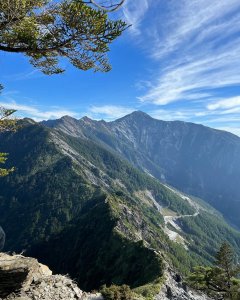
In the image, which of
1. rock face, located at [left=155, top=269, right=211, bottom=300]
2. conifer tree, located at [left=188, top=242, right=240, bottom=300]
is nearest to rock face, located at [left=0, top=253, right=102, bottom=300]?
rock face, located at [left=155, top=269, right=211, bottom=300]

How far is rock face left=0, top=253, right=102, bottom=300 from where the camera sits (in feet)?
75.5

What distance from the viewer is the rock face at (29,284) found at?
23.0 metres

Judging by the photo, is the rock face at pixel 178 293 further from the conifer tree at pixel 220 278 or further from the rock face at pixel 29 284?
the rock face at pixel 29 284

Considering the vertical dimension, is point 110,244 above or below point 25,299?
below

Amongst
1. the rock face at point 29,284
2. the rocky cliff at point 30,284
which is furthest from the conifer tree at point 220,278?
the rock face at point 29,284

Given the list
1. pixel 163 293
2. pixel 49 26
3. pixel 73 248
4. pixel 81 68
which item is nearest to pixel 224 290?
pixel 163 293

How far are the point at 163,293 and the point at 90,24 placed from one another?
42.2m

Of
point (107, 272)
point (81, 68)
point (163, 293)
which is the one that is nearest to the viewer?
point (81, 68)

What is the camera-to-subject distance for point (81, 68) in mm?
21172

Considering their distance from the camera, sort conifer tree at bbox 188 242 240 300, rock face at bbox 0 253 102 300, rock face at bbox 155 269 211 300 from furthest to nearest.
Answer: rock face at bbox 155 269 211 300, conifer tree at bbox 188 242 240 300, rock face at bbox 0 253 102 300

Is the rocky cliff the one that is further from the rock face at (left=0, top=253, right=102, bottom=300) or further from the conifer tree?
the conifer tree

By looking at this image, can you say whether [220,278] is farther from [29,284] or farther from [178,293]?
[29,284]

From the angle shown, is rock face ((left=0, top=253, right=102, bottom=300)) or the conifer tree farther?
the conifer tree

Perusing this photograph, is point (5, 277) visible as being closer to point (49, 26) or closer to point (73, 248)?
point (49, 26)
